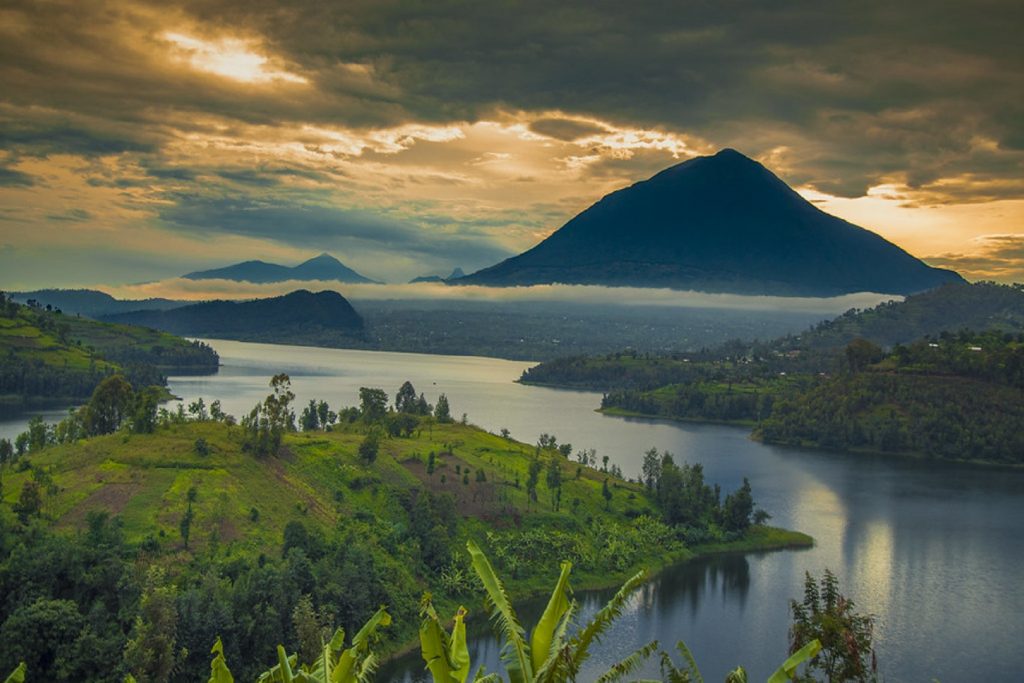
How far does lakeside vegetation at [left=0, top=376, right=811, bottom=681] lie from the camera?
4066 centimetres

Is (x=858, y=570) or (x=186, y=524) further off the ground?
(x=186, y=524)

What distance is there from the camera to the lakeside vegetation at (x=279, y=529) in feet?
133

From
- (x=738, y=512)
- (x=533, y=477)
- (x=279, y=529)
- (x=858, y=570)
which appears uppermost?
(x=533, y=477)

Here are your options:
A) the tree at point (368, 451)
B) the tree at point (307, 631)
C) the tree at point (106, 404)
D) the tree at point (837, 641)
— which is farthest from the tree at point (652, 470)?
the tree at point (837, 641)

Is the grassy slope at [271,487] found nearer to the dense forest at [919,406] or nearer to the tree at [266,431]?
the tree at [266,431]

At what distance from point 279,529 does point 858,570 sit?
43.6m

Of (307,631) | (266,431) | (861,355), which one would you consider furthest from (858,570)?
(861,355)

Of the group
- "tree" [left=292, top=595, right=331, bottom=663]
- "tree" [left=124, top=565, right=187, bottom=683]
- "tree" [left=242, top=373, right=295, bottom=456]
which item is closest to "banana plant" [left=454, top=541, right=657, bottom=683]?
"tree" [left=124, top=565, right=187, bottom=683]

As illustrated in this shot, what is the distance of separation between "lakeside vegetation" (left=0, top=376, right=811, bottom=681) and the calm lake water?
4.28m

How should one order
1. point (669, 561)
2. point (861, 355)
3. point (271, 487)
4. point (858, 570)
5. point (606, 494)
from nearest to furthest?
point (271, 487) → point (858, 570) → point (669, 561) → point (606, 494) → point (861, 355)

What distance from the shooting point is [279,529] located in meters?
56.0

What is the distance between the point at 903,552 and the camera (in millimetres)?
73312

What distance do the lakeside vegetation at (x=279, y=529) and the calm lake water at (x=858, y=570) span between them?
14.0ft

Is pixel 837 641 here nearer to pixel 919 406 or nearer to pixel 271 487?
→ pixel 271 487
